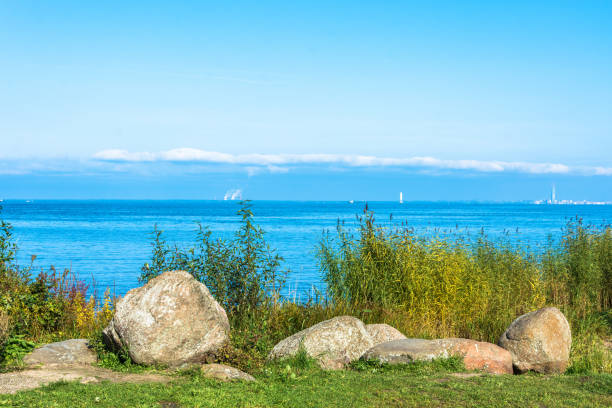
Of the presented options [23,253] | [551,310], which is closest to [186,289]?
[551,310]

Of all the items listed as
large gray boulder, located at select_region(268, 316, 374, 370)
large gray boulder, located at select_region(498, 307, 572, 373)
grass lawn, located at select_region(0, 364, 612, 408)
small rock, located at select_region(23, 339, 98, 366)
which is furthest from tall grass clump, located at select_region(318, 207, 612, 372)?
small rock, located at select_region(23, 339, 98, 366)

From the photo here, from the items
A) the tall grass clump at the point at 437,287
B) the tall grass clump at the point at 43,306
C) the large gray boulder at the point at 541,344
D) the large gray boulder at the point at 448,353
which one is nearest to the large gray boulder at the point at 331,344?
the large gray boulder at the point at 448,353

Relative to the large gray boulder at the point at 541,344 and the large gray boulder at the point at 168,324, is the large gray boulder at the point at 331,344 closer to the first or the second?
the large gray boulder at the point at 168,324

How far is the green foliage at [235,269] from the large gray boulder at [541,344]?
184 inches

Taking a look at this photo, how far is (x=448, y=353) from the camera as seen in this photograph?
946 cm

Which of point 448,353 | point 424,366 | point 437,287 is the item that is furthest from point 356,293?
point 424,366

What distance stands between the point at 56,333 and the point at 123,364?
3.46m

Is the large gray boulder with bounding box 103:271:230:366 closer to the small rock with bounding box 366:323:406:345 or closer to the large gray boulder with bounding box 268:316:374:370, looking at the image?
the large gray boulder with bounding box 268:316:374:370

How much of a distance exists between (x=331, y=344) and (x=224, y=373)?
7.09 ft

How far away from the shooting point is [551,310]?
10.3 metres

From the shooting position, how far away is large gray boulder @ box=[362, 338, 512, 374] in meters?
9.37

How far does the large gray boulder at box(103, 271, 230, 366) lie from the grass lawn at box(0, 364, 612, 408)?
0.65 meters

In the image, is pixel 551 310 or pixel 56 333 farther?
pixel 56 333

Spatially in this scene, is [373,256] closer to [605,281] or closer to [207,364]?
[207,364]
